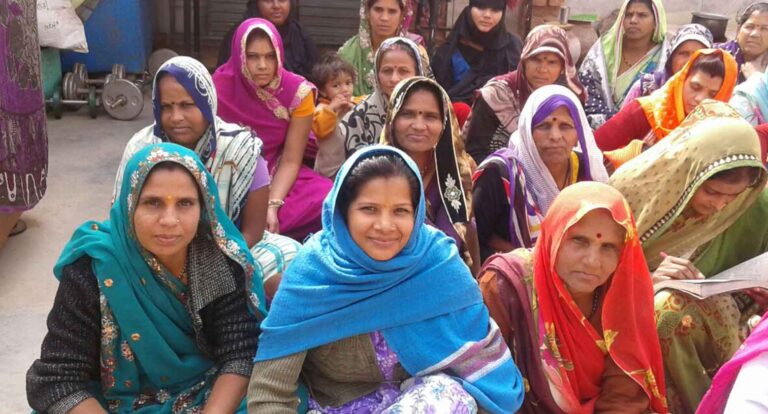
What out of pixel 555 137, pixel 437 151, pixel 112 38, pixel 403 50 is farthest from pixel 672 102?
pixel 112 38

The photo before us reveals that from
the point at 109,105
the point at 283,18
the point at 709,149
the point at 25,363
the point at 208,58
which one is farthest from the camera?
the point at 208,58

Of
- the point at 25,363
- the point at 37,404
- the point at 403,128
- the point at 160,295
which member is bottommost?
the point at 25,363

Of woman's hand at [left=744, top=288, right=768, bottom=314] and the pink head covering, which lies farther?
the pink head covering

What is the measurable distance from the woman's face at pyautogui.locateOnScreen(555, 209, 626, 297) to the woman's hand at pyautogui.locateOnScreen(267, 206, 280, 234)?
1.44 m

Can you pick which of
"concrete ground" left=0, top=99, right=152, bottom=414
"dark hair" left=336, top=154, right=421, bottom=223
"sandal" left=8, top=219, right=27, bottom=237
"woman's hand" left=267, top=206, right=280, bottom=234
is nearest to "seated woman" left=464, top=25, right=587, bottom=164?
"woman's hand" left=267, top=206, right=280, bottom=234

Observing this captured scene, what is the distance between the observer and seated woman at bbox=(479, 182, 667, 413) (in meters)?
2.18

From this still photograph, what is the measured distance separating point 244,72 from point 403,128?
3.42 feet

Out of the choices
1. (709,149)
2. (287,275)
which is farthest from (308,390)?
(709,149)

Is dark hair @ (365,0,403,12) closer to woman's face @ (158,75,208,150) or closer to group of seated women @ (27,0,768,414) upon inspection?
group of seated women @ (27,0,768,414)

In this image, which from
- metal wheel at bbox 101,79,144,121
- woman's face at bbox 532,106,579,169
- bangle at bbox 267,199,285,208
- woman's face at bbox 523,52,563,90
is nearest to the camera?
woman's face at bbox 532,106,579,169

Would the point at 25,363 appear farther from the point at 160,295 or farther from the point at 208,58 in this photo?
the point at 208,58

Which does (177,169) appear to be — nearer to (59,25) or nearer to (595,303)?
(595,303)

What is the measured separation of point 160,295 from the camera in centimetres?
213

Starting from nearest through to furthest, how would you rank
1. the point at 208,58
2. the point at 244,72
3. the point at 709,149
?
the point at 709,149, the point at 244,72, the point at 208,58
